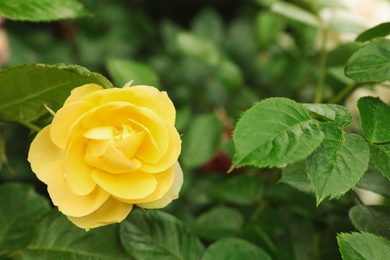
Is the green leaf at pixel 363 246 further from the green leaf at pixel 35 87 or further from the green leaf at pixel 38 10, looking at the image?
the green leaf at pixel 38 10

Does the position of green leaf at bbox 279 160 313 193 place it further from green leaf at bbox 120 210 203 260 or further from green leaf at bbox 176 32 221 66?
green leaf at bbox 176 32 221 66

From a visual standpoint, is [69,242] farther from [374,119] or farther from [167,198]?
[374,119]

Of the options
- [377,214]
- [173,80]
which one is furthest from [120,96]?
[173,80]

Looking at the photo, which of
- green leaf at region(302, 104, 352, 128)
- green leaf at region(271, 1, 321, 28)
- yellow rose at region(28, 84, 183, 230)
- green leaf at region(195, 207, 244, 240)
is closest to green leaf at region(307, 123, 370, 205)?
green leaf at region(302, 104, 352, 128)

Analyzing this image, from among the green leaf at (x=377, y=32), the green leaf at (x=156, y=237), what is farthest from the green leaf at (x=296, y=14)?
the green leaf at (x=156, y=237)

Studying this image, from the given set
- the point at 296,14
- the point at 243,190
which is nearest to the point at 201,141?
the point at 243,190
